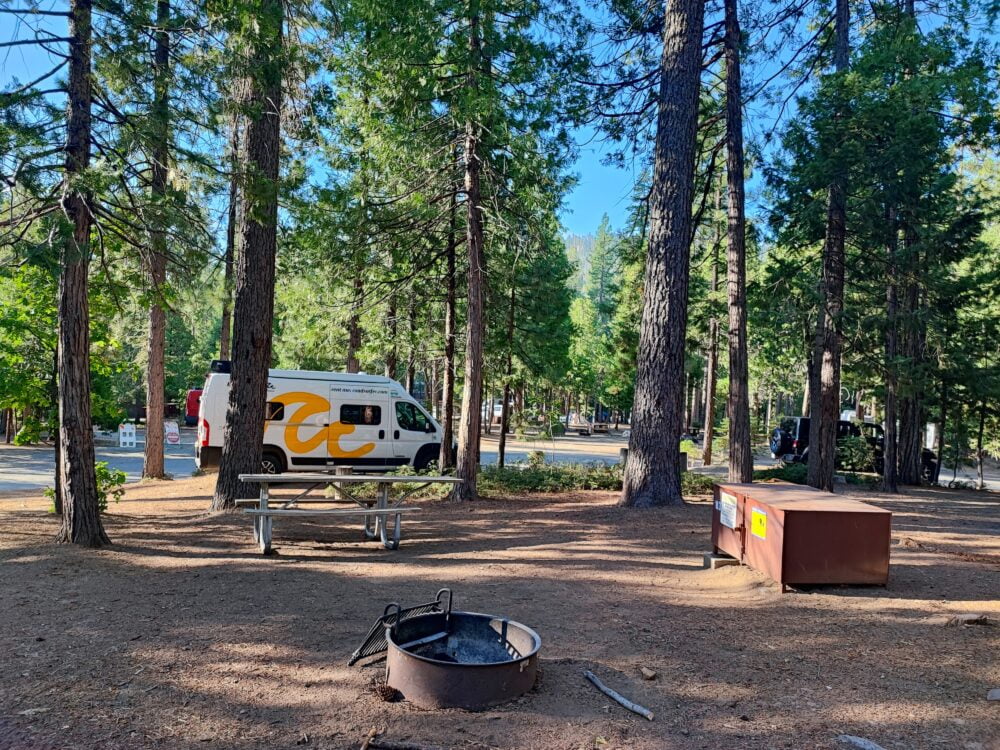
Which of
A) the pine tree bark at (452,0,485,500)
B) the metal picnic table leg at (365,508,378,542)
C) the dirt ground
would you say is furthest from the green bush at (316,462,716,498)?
the dirt ground

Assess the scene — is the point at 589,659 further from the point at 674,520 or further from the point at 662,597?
the point at 674,520

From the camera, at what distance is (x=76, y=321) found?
269 inches

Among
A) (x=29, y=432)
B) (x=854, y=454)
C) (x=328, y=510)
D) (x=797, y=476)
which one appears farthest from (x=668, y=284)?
(x=854, y=454)

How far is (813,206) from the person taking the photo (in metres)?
13.7

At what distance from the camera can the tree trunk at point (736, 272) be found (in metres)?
11.8

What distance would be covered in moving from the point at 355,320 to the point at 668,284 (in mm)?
9567

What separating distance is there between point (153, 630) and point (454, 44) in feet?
31.5

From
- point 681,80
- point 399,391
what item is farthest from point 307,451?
point 681,80

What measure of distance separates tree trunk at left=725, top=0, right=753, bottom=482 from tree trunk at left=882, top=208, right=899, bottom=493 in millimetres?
5124

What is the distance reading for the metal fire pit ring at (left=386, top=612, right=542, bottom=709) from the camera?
348 centimetres

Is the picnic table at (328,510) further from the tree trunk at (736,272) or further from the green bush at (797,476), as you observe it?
the green bush at (797,476)

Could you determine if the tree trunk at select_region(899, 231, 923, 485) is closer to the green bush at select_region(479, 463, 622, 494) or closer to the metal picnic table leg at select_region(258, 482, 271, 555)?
the green bush at select_region(479, 463, 622, 494)

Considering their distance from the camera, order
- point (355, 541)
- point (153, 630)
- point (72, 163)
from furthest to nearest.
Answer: point (355, 541), point (72, 163), point (153, 630)

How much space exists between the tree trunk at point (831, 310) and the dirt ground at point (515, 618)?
6030 millimetres
